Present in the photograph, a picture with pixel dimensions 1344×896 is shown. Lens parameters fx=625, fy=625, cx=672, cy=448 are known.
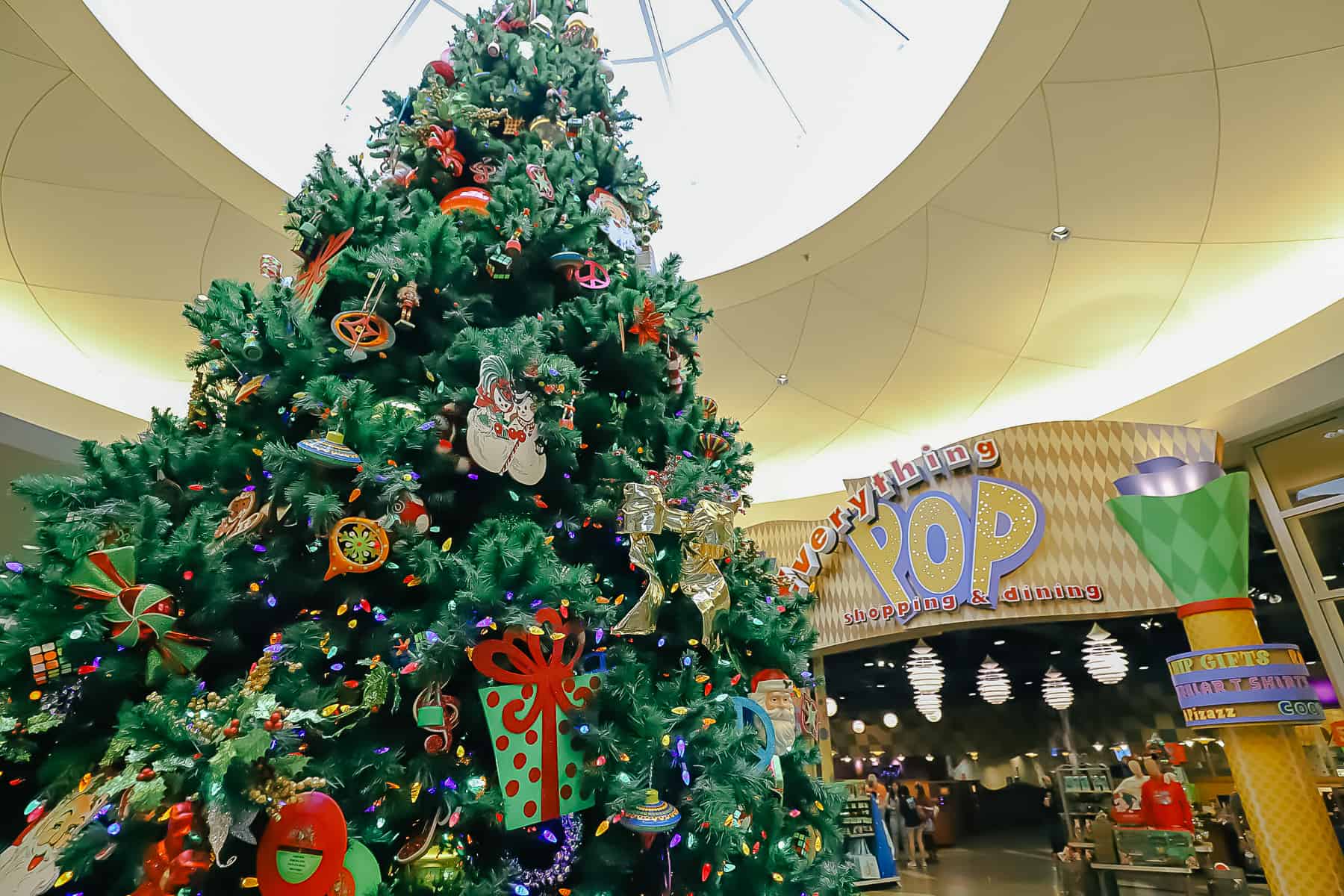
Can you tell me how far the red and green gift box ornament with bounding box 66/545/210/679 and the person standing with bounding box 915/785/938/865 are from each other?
10345mm

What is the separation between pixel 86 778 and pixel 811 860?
184 cm

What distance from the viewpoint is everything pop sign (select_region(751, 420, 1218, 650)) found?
584 centimetres

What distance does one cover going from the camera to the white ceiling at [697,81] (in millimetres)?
5457

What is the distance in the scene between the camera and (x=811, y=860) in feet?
6.36

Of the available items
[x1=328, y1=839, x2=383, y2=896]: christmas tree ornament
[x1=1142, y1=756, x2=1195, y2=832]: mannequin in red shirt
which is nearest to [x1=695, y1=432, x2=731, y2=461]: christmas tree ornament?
[x1=328, y1=839, x2=383, y2=896]: christmas tree ornament

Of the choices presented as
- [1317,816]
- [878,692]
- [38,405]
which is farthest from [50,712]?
[878,692]

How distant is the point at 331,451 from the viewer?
4.83 ft

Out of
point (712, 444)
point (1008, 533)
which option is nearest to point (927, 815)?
point (1008, 533)

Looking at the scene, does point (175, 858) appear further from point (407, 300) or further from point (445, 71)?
point (445, 71)

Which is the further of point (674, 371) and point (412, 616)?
point (674, 371)

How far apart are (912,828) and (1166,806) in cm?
393

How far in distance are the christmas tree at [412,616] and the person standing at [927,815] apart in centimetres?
869

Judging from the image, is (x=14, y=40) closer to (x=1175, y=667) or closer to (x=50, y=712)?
(x=50, y=712)

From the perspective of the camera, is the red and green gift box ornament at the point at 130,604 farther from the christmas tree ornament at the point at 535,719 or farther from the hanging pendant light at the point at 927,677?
the hanging pendant light at the point at 927,677
